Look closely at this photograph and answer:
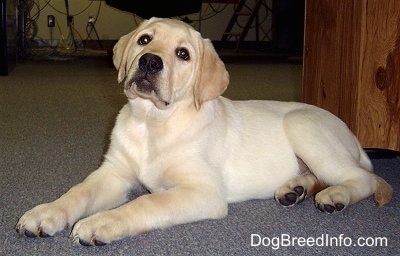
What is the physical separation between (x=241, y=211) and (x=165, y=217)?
0.34 meters

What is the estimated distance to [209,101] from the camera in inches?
73.0

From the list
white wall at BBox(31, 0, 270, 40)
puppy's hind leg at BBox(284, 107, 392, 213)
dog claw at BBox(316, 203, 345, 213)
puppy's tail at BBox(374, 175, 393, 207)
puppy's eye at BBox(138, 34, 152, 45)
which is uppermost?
puppy's eye at BBox(138, 34, 152, 45)

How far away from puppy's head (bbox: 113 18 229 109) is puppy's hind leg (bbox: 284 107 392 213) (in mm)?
337

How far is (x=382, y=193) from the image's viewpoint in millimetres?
1816

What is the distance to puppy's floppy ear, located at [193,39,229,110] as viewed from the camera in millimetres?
1753

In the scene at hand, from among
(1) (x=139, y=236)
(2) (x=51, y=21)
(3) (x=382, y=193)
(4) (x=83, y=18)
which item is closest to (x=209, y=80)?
(1) (x=139, y=236)

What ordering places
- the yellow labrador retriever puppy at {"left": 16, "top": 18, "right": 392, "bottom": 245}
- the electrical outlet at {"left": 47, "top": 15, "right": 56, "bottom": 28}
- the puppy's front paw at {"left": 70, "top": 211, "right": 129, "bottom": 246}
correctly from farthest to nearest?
1. the electrical outlet at {"left": 47, "top": 15, "right": 56, "bottom": 28}
2. the yellow labrador retriever puppy at {"left": 16, "top": 18, "right": 392, "bottom": 245}
3. the puppy's front paw at {"left": 70, "top": 211, "right": 129, "bottom": 246}

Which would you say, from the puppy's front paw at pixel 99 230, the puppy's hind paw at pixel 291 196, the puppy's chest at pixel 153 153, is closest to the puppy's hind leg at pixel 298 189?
the puppy's hind paw at pixel 291 196

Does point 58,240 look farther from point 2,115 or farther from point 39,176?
point 2,115

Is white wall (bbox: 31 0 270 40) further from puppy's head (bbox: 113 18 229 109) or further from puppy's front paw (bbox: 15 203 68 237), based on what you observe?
puppy's front paw (bbox: 15 203 68 237)

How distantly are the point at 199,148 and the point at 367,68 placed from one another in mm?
815

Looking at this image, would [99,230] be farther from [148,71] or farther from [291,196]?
[291,196]

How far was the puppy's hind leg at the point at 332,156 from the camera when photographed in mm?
1771

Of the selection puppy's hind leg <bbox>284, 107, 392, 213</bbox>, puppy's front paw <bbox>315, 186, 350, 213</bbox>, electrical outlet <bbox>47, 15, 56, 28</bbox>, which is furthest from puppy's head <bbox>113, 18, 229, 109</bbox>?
electrical outlet <bbox>47, 15, 56, 28</bbox>
